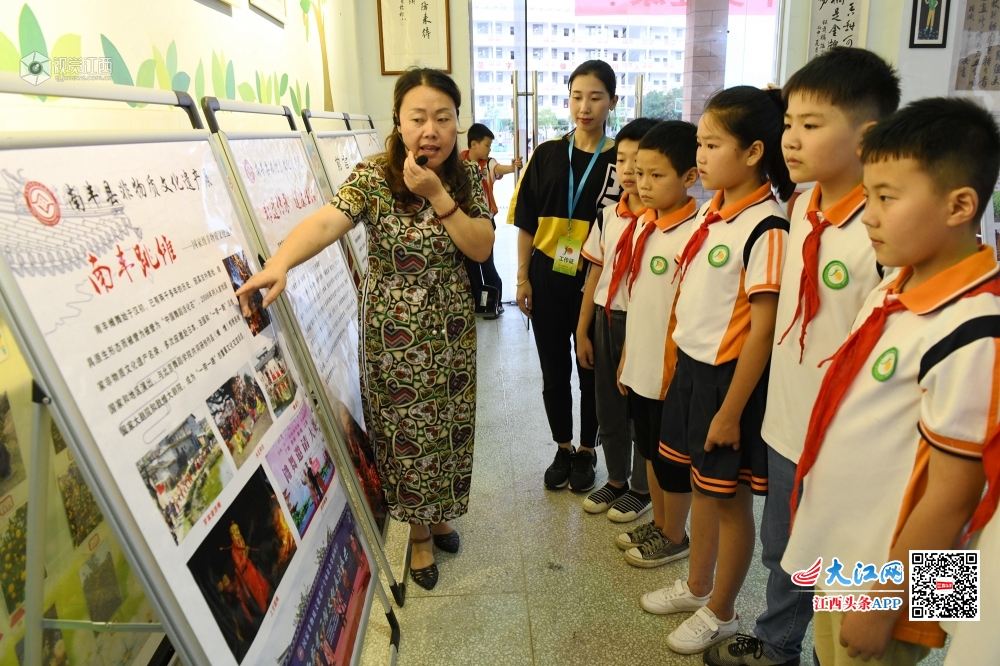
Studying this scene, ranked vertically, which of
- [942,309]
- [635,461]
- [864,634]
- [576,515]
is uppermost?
[942,309]

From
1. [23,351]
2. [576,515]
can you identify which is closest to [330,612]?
[23,351]

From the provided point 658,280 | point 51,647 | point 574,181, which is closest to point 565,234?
point 574,181

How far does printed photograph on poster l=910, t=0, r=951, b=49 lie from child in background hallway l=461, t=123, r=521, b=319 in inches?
94.3

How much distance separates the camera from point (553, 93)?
4586 mm

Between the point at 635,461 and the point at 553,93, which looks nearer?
the point at 635,461

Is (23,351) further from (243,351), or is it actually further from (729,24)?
(729,24)

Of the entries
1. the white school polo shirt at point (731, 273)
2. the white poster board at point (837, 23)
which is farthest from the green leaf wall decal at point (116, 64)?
the white poster board at point (837, 23)

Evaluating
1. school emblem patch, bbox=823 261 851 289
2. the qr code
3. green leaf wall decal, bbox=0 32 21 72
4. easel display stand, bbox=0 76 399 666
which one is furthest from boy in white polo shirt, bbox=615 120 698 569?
green leaf wall decal, bbox=0 32 21 72

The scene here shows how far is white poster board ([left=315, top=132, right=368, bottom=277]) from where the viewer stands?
248 centimetres

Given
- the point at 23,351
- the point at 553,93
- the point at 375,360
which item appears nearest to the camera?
the point at 23,351

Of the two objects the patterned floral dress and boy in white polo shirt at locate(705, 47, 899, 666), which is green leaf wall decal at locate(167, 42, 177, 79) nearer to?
the patterned floral dress

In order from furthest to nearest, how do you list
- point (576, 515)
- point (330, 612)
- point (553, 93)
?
point (553, 93)
point (576, 515)
point (330, 612)

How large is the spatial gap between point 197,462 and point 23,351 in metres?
0.28

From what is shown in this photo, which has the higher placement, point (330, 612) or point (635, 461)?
point (330, 612)
